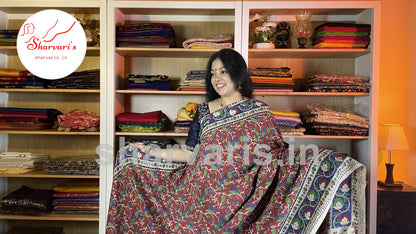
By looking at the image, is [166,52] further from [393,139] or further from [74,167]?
[393,139]

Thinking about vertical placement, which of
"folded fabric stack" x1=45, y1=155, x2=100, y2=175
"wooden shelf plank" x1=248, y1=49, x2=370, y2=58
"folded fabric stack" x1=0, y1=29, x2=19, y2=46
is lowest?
"folded fabric stack" x1=45, y1=155, x2=100, y2=175

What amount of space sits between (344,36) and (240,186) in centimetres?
175

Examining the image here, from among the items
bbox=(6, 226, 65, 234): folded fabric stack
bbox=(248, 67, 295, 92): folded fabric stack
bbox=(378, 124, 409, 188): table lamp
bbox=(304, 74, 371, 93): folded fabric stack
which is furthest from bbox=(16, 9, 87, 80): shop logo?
bbox=(378, 124, 409, 188): table lamp

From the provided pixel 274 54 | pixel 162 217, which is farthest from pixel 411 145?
pixel 162 217

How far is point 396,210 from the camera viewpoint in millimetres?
3107

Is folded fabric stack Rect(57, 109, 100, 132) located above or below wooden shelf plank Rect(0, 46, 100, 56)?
below

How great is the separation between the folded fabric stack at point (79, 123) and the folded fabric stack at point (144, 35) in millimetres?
616

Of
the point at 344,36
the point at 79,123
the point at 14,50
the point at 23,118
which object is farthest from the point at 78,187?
the point at 344,36

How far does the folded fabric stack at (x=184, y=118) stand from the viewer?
321cm

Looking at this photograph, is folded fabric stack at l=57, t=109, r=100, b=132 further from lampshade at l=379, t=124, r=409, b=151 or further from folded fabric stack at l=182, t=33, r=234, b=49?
lampshade at l=379, t=124, r=409, b=151

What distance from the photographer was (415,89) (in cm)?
351

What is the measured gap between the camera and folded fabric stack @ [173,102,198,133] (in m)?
3.21

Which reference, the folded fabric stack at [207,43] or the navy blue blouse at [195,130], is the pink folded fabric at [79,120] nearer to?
the folded fabric stack at [207,43]

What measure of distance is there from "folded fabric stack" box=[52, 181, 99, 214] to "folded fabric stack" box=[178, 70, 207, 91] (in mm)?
1092
